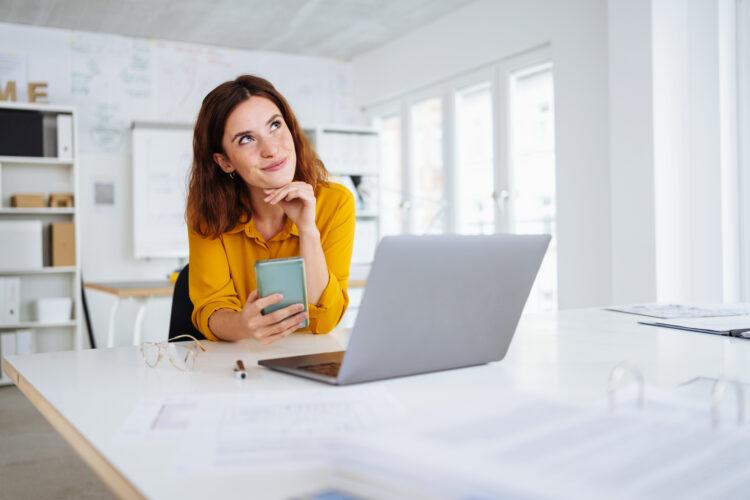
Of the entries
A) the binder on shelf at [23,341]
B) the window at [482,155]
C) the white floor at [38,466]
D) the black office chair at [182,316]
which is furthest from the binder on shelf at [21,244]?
the black office chair at [182,316]

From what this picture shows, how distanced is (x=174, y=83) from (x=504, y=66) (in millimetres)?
2558

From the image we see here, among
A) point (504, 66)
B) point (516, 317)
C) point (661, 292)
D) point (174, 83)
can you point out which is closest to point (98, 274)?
point (174, 83)

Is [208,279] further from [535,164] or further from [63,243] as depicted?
[63,243]

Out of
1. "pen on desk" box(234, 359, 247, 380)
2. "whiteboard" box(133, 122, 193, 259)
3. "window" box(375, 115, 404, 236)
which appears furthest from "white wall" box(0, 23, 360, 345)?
"pen on desk" box(234, 359, 247, 380)

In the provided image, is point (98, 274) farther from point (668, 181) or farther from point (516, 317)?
point (516, 317)

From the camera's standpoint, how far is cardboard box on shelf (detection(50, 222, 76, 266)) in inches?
183

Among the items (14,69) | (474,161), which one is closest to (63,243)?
(14,69)

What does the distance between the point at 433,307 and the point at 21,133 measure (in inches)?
173

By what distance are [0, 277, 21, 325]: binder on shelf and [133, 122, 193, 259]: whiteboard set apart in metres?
0.83

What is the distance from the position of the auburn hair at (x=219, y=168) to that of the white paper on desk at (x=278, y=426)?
785mm

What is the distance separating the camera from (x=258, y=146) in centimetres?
152

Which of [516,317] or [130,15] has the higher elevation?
[130,15]

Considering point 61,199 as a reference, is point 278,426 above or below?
below

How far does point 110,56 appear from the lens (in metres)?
5.19
